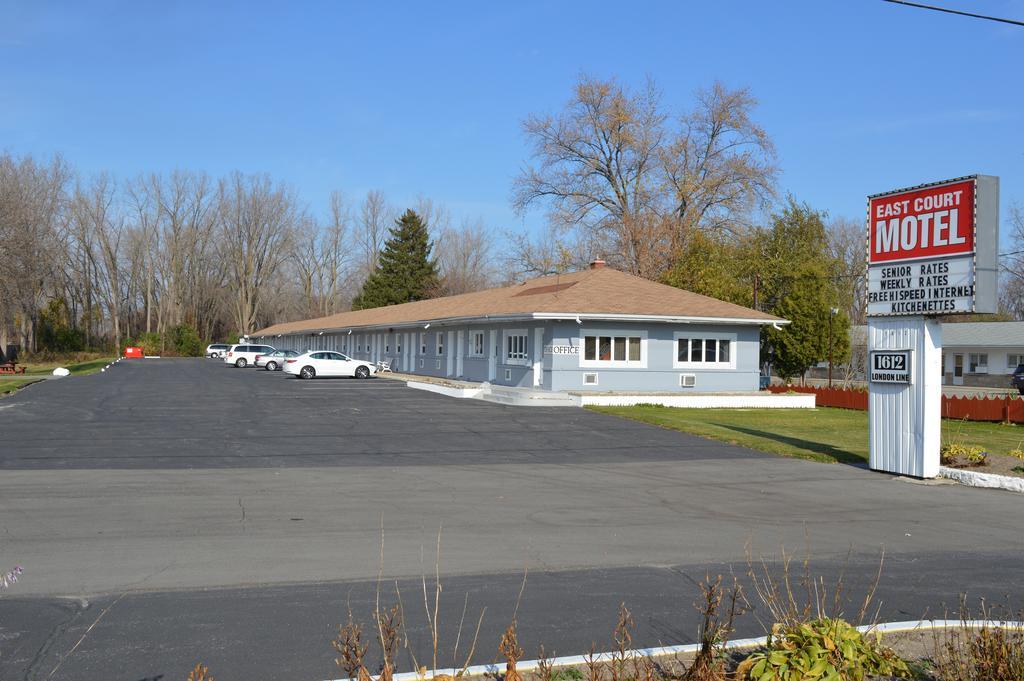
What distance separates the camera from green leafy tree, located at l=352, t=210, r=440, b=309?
8444cm

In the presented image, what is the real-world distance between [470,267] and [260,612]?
89722 mm

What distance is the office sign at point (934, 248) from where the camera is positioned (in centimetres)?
1443

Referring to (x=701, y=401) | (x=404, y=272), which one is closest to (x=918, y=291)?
(x=701, y=401)

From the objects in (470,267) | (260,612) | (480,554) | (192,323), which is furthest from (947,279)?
(192,323)

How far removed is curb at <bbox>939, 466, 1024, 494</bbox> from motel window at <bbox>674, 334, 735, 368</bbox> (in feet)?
56.9

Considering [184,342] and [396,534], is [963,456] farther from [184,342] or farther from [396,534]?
[184,342]

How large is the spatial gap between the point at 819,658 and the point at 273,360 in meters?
53.4

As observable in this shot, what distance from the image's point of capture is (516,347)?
33500 millimetres

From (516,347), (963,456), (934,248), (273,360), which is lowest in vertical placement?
(963,456)

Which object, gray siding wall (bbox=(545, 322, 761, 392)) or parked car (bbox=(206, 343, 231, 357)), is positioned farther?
parked car (bbox=(206, 343, 231, 357))

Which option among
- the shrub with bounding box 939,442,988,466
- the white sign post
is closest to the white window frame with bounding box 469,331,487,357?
the white sign post

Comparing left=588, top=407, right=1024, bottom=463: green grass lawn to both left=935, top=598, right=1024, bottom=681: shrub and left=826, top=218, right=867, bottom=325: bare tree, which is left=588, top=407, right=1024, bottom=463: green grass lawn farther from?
left=826, top=218, right=867, bottom=325: bare tree

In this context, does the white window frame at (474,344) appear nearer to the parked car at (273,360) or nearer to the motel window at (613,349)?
the motel window at (613,349)

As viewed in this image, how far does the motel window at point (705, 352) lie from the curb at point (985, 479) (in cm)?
1733
